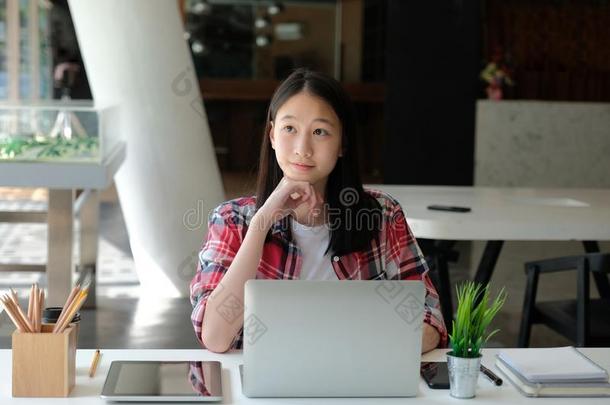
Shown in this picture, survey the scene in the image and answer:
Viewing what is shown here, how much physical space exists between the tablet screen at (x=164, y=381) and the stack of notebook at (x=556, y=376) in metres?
0.56

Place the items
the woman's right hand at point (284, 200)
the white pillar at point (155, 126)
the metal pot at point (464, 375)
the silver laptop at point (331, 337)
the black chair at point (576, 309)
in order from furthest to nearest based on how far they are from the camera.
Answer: the white pillar at point (155, 126), the black chair at point (576, 309), the woman's right hand at point (284, 200), the metal pot at point (464, 375), the silver laptop at point (331, 337)

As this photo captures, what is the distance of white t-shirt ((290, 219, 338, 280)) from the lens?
7.76 feet

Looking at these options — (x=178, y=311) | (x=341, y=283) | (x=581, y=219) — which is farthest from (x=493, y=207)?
(x=341, y=283)

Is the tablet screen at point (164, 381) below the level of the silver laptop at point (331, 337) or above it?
below

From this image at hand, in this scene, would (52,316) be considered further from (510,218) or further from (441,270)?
(441,270)

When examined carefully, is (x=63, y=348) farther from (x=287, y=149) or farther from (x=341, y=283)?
(x=287, y=149)

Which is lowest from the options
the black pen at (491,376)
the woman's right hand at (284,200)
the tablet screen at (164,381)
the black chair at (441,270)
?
the black chair at (441,270)

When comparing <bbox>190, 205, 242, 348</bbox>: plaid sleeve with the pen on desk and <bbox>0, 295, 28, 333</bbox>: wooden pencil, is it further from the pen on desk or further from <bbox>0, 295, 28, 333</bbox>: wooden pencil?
<bbox>0, 295, 28, 333</bbox>: wooden pencil

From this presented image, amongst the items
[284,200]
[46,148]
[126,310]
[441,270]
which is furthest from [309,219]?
[126,310]

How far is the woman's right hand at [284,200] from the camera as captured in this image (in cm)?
220

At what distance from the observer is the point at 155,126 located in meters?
5.86

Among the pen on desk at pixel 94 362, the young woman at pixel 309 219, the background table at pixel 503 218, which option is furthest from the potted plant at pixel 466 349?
the background table at pixel 503 218

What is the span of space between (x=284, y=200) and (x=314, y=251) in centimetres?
22

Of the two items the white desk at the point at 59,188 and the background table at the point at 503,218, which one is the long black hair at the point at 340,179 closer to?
the background table at the point at 503,218
